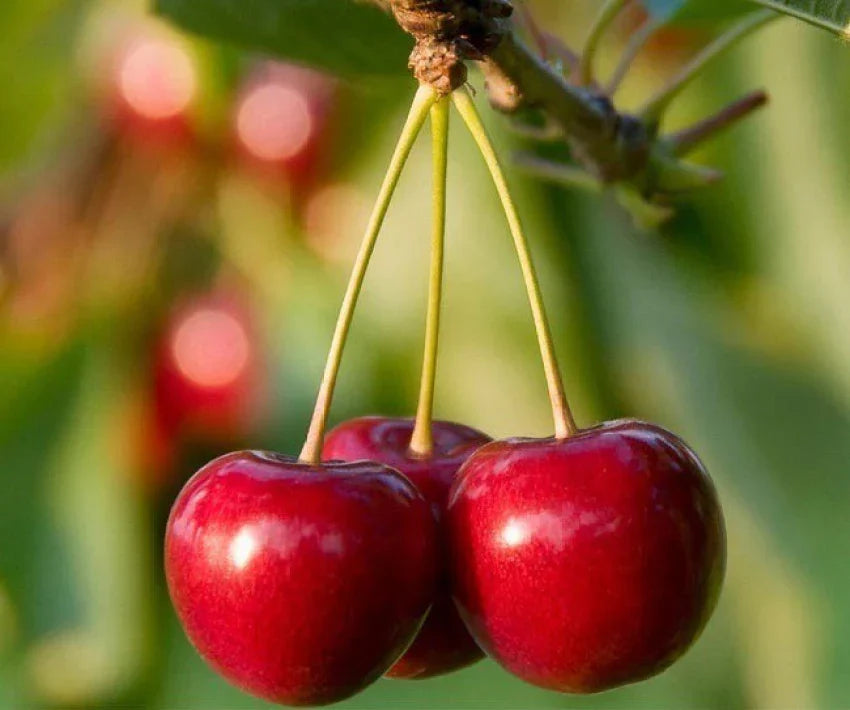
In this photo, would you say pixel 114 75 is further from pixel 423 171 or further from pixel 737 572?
pixel 737 572

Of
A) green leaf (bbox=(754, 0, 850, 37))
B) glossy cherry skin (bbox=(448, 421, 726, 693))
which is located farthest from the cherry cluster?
green leaf (bbox=(754, 0, 850, 37))

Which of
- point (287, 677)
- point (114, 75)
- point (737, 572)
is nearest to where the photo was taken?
point (287, 677)

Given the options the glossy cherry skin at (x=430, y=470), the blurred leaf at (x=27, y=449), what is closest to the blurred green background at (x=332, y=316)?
the blurred leaf at (x=27, y=449)

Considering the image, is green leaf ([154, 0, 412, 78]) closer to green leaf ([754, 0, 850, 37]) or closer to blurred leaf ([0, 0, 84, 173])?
green leaf ([754, 0, 850, 37])

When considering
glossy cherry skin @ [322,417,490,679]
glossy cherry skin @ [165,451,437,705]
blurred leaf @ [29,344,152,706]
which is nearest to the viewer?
glossy cherry skin @ [165,451,437,705]

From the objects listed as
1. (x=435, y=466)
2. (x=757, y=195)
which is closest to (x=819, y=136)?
(x=757, y=195)

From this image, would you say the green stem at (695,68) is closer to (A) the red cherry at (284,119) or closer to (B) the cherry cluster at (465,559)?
(B) the cherry cluster at (465,559)

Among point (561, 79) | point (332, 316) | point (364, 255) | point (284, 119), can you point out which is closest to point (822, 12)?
point (561, 79)
